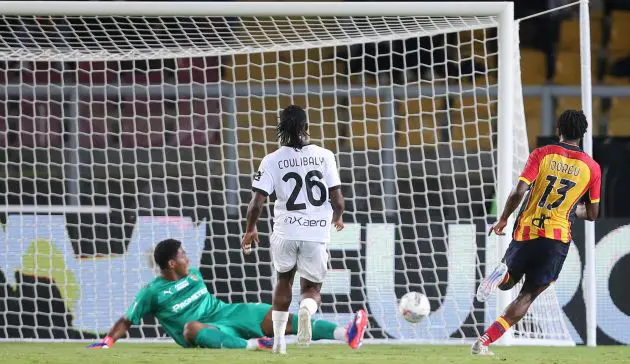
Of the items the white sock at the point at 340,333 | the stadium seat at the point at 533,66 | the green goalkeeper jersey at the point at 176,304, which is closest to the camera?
the white sock at the point at 340,333

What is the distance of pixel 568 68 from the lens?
1343 centimetres

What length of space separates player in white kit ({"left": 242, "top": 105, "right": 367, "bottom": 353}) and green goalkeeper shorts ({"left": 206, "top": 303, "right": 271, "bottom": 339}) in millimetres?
1075

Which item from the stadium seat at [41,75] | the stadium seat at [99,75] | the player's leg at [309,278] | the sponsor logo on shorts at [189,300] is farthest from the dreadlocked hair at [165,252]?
the stadium seat at [41,75]

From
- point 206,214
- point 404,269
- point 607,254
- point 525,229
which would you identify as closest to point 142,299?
point 206,214

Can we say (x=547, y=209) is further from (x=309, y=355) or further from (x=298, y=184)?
(x=309, y=355)

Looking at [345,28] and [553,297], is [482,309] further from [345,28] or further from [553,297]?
[345,28]

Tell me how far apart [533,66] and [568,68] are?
0.42 m

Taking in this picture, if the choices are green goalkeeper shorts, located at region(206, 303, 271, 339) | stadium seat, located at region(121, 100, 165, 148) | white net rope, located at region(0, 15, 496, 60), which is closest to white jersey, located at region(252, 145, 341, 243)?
green goalkeeper shorts, located at region(206, 303, 271, 339)

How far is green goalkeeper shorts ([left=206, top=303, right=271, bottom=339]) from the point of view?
25.7 ft

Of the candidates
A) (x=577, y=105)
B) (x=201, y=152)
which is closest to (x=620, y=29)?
(x=577, y=105)

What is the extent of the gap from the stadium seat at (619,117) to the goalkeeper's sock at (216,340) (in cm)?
662

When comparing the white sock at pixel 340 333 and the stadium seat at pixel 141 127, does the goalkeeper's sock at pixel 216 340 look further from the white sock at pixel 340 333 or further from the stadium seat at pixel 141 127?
the stadium seat at pixel 141 127

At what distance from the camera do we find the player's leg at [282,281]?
21.9ft

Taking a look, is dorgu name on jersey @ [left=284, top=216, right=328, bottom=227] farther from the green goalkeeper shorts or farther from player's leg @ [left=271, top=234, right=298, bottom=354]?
the green goalkeeper shorts
